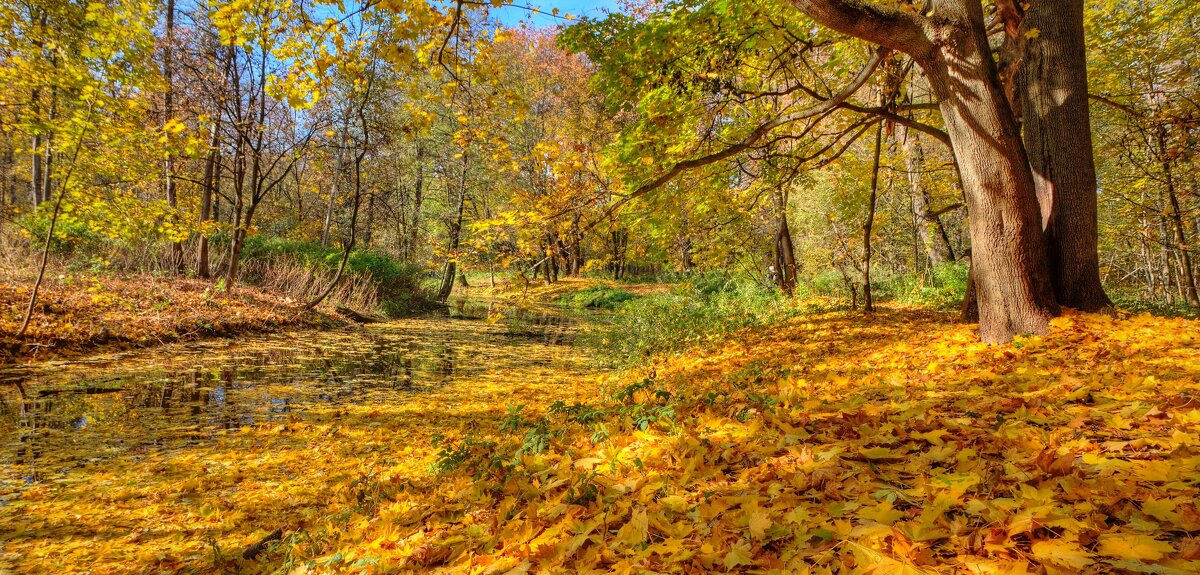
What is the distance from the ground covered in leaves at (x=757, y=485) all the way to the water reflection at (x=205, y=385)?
667 mm

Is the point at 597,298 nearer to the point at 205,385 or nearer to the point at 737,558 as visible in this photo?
the point at 205,385

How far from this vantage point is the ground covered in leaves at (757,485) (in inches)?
56.3

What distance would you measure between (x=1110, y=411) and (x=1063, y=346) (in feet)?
6.07

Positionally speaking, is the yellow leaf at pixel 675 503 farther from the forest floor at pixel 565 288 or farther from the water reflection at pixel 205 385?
the forest floor at pixel 565 288

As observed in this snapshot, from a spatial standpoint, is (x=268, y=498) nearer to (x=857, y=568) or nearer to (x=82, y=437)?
(x=82, y=437)

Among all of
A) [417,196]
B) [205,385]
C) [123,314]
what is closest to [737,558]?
[205,385]

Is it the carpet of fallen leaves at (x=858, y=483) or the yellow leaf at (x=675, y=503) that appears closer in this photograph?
the carpet of fallen leaves at (x=858, y=483)

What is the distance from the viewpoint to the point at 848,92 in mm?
4879

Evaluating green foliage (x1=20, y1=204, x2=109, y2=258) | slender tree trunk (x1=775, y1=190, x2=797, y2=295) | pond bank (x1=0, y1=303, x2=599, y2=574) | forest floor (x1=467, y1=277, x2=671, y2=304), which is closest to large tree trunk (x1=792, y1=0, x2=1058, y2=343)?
pond bank (x1=0, y1=303, x2=599, y2=574)

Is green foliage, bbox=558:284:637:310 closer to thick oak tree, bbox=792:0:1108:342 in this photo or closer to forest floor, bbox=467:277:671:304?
forest floor, bbox=467:277:671:304

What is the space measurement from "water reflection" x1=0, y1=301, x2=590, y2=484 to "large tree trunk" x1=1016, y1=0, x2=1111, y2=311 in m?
5.43

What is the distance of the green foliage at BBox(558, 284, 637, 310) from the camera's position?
832 inches

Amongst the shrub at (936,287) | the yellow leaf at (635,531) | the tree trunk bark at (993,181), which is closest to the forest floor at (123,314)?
the yellow leaf at (635,531)

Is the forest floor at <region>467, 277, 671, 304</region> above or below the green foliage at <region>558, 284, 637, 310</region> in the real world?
above
